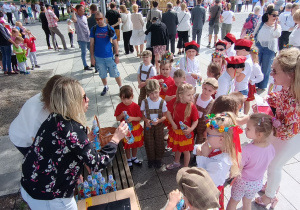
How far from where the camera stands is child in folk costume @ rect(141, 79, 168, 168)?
11.0 ft

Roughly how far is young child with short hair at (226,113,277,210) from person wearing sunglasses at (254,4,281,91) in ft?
13.0

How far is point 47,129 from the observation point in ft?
5.88

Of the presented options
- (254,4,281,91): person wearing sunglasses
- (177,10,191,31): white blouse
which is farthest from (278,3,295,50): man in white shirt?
(177,10,191,31): white blouse

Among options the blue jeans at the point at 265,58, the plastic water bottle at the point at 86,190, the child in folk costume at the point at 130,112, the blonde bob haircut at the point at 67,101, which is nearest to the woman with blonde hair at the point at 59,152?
the blonde bob haircut at the point at 67,101

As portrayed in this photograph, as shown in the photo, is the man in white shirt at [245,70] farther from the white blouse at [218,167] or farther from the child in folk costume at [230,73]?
the white blouse at [218,167]

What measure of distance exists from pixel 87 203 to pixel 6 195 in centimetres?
157

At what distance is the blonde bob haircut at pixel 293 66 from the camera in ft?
7.14

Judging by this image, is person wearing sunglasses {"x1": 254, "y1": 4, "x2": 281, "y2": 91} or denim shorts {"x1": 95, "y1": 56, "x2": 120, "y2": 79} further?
denim shorts {"x1": 95, "y1": 56, "x2": 120, "y2": 79}

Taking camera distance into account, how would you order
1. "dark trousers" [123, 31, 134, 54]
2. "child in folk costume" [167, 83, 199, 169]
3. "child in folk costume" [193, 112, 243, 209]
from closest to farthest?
"child in folk costume" [193, 112, 243, 209], "child in folk costume" [167, 83, 199, 169], "dark trousers" [123, 31, 134, 54]

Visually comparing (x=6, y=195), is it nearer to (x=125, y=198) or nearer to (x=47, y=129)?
(x=125, y=198)

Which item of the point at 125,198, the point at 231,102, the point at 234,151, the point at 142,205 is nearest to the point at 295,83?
the point at 231,102

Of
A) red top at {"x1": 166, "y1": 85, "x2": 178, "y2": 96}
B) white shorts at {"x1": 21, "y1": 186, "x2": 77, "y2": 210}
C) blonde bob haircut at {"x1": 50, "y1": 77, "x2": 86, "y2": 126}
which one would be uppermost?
blonde bob haircut at {"x1": 50, "y1": 77, "x2": 86, "y2": 126}

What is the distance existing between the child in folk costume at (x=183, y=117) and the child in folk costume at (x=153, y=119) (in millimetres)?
159

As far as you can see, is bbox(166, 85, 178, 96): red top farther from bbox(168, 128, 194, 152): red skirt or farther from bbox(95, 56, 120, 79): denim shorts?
bbox(95, 56, 120, 79): denim shorts
